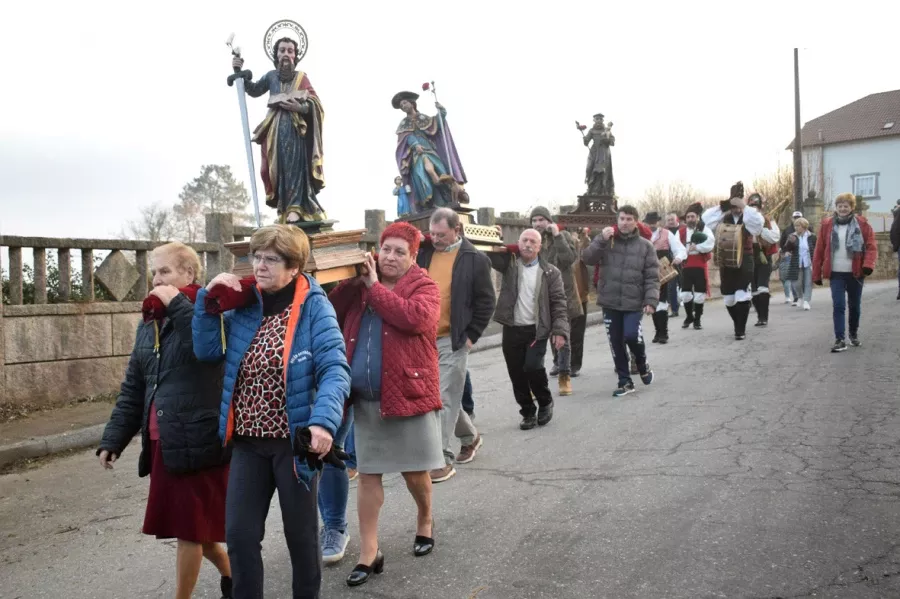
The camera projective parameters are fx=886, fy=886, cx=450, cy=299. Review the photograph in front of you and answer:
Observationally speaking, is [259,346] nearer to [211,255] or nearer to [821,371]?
[821,371]

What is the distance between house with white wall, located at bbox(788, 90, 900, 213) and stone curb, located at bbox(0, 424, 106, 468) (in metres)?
49.6

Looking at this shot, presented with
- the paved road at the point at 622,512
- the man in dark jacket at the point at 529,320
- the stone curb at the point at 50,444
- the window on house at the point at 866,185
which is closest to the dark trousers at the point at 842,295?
the paved road at the point at 622,512

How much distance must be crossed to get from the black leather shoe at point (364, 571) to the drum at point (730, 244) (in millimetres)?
8850

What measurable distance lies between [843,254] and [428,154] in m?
5.01

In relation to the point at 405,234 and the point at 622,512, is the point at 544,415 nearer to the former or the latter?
the point at 622,512

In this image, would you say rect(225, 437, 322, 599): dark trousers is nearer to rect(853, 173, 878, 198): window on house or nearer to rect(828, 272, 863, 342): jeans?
rect(828, 272, 863, 342): jeans

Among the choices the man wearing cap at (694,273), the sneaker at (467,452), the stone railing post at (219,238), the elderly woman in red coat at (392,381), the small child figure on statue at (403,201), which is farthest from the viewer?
the man wearing cap at (694,273)

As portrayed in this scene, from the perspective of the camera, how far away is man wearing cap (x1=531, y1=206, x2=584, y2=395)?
9.04m

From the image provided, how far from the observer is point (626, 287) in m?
8.94

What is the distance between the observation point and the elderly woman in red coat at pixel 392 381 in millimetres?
4418

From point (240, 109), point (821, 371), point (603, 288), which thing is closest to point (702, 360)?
point (821, 371)

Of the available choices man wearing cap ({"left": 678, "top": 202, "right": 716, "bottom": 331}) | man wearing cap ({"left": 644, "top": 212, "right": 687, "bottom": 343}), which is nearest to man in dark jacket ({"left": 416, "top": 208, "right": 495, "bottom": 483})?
man wearing cap ({"left": 644, "top": 212, "right": 687, "bottom": 343})

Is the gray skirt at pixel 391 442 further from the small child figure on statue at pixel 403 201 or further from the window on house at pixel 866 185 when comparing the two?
the window on house at pixel 866 185

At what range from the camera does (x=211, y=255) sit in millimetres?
11500
